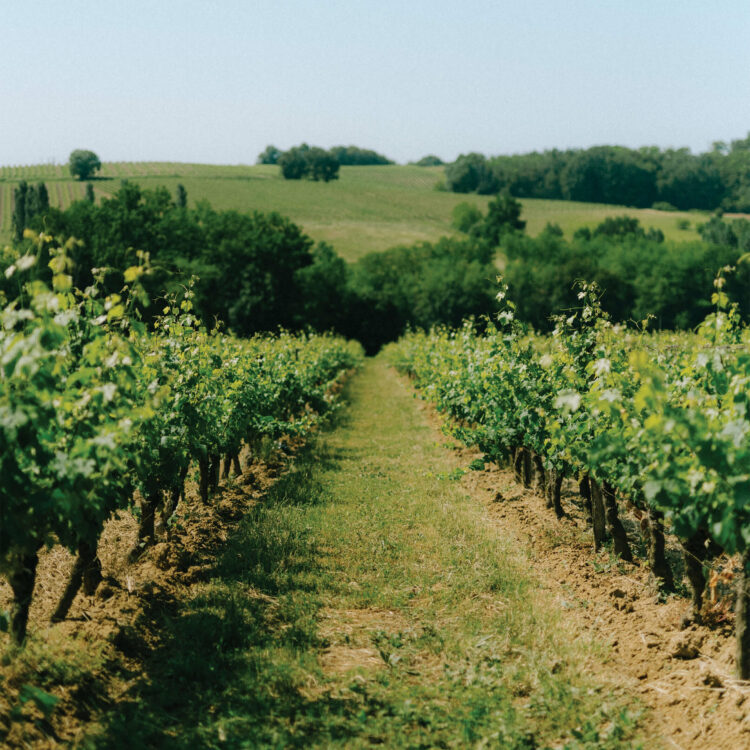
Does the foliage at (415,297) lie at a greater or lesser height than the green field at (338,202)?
lesser

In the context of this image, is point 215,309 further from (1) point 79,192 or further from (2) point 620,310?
(2) point 620,310

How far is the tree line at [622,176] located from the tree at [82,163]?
5171 cm

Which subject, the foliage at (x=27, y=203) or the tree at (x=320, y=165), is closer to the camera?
the foliage at (x=27, y=203)

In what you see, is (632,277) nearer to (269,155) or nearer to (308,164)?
(308,164)

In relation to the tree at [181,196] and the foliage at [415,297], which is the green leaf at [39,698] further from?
the tree at [181,196]

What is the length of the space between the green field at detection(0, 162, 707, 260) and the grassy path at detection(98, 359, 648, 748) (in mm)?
66451

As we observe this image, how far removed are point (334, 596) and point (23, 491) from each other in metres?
3.16

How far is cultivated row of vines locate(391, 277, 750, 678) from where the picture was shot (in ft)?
12.5

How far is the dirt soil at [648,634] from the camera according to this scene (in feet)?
13.7

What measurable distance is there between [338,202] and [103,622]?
9033 cm

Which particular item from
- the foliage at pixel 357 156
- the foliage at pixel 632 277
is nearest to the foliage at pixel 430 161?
the foliage at pixel 357 156

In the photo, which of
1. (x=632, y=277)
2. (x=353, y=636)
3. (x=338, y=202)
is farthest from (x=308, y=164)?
(x=353, y=636)

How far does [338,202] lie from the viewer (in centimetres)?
9212

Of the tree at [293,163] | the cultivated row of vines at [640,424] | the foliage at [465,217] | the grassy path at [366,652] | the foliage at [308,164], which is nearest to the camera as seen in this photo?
the cultivated row of vines at [640,424]
